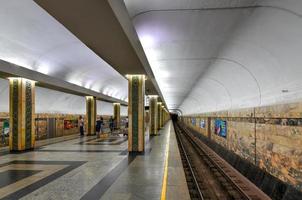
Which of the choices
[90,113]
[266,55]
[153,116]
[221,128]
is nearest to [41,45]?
[266,55]

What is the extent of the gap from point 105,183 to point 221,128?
11.2m

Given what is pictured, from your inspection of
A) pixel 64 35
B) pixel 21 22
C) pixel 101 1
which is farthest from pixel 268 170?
pixel 21 22

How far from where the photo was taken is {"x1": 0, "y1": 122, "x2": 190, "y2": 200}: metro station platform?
5520 mm

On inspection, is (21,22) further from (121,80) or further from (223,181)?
(121,80)

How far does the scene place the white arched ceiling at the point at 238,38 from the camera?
19.9ft

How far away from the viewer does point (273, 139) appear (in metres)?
8.16

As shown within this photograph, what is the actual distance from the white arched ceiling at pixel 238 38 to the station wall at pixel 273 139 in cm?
45

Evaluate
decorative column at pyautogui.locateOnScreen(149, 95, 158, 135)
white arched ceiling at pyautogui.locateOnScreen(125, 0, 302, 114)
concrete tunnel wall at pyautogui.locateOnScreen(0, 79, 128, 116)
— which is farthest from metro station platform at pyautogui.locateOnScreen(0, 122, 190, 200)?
decorative column at pyautogui.locateOnScreen(149, 95, 158, 135)

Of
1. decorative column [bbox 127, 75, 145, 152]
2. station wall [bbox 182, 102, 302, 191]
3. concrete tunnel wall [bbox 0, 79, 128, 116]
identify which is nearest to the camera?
station wall [bbox 182, 102, 302, 191]

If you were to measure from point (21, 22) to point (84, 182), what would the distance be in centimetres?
569

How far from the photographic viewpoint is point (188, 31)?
8.05 metres

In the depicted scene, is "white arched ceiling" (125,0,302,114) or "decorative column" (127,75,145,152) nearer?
"white arched ceiling" (125,0,302,114)

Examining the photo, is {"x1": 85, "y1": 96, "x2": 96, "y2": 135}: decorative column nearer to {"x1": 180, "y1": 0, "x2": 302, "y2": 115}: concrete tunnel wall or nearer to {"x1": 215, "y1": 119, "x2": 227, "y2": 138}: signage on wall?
{"x1": 215, "y1": 119, "x2": 227, "y2": 138}: signage on wall

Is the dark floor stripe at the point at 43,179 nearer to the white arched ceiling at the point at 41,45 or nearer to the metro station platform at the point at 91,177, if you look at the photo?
the metro station platform at the point at 91,177
